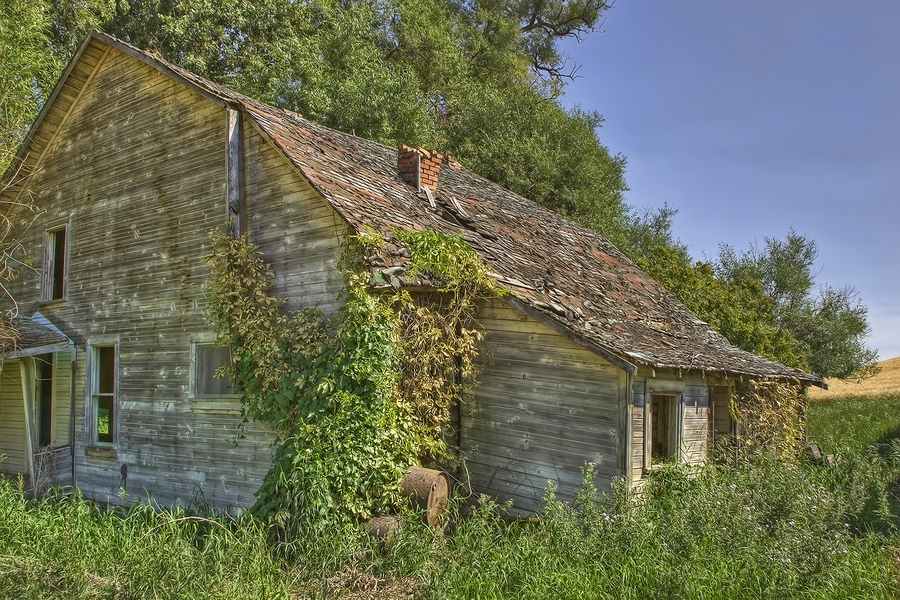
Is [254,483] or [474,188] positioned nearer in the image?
[254,483]

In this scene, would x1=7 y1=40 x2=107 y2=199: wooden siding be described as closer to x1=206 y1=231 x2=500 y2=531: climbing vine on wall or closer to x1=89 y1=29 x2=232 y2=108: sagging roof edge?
x1=89 y1=29 x2=232 y2=108: sagging roof edge

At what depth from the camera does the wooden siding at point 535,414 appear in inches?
354

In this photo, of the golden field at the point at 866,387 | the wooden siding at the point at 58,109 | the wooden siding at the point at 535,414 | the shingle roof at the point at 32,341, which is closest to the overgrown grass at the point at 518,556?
the wooden siding at the point at 535,414

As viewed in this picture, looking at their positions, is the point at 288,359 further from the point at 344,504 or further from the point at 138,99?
the point at 138,99

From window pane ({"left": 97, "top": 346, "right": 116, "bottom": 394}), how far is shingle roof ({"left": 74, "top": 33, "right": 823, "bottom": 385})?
5108 millimetres

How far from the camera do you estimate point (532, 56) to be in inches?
1470

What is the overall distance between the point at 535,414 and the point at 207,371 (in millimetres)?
5146

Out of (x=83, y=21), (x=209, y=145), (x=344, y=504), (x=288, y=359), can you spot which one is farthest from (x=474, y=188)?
(x=83, y=21)

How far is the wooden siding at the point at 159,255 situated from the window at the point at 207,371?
18 centimetres

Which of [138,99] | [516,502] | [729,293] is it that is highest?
[138,99]

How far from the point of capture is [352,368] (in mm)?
8398

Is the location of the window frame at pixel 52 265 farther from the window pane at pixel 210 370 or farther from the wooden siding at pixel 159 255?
the window pane at pixel 210 370

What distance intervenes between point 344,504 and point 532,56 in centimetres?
3377

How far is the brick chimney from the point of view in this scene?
41.2 feet
